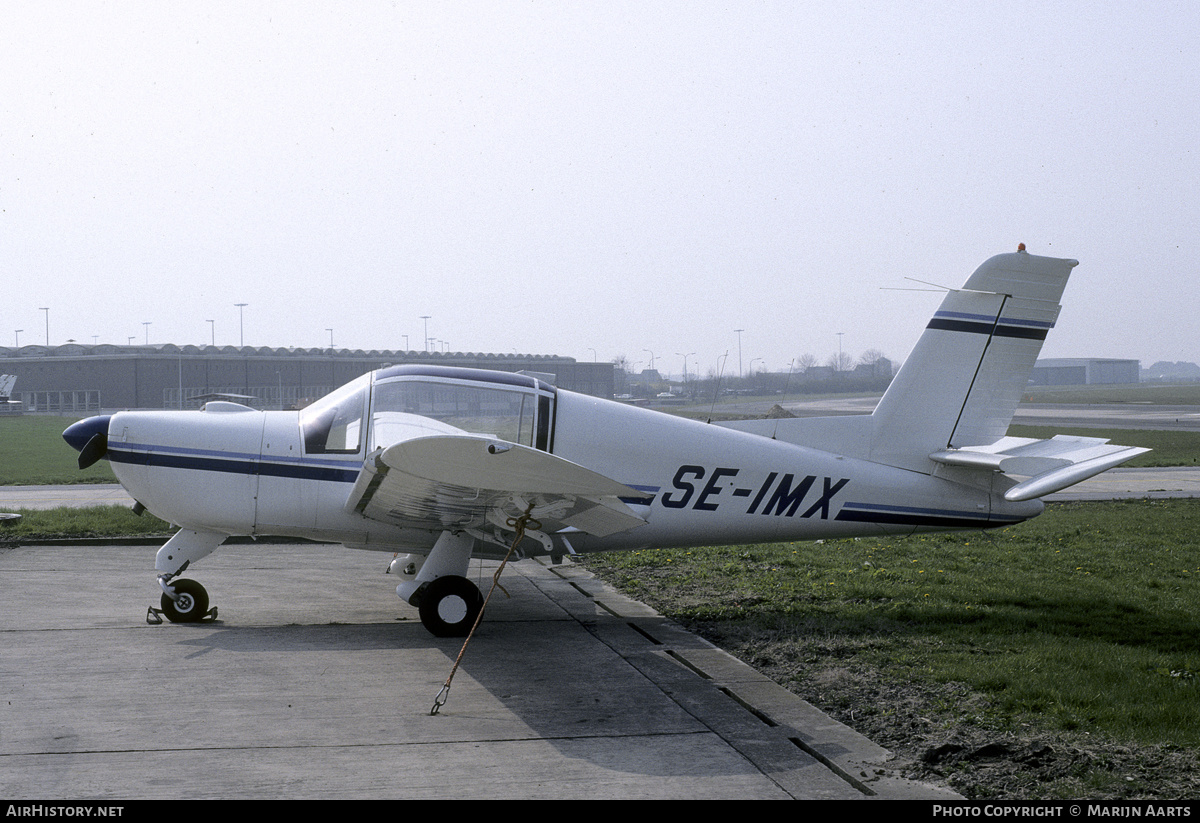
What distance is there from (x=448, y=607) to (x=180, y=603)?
2424 millimetres

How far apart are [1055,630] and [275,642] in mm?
6390

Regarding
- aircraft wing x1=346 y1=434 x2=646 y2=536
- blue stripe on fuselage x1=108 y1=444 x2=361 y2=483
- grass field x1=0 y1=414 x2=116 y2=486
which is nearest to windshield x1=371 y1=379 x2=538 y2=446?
blue stripe on fuselage x1=108 y1=444 x2=361 y2=483

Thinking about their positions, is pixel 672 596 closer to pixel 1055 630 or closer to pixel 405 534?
pixel 405 534

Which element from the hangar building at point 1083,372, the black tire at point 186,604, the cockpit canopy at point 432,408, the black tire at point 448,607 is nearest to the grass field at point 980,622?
the black tire at point 448,607

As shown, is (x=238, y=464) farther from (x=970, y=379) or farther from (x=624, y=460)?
(x=970, y=379)

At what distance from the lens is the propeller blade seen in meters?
7.86

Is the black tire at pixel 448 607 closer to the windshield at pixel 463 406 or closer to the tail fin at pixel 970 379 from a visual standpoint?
the windshield at pixel 463 406

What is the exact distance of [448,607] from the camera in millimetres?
7668

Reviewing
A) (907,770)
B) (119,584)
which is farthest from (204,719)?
(119,584)

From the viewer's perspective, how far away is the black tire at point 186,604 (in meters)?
8.02

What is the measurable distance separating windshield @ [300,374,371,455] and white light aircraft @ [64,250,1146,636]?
0.02 metres

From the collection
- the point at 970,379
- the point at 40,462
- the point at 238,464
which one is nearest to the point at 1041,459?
the point at 970,379

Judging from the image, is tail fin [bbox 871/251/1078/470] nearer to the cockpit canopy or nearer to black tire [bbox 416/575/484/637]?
the cockpit canopy

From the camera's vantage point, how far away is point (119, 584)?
974 cm
